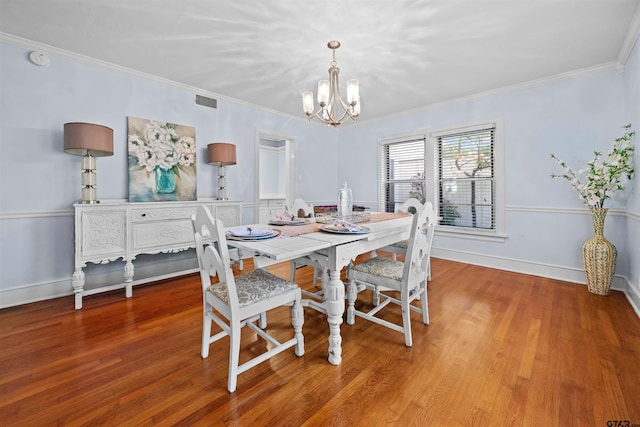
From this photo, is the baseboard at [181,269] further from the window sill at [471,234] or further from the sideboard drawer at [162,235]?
the sideboard drawer at [162,235]

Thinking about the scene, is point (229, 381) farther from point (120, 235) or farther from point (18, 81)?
point (18, 81)

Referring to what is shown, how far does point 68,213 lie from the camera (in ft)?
9.16

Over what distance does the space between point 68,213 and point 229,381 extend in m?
2.68

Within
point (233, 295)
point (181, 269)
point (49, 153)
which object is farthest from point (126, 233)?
point (233, 295)

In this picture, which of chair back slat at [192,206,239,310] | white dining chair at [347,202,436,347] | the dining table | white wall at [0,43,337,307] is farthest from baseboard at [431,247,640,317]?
white wall at [0,43,337,307]

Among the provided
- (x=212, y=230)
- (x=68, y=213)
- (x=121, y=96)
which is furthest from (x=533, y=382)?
(x=121, y=96)

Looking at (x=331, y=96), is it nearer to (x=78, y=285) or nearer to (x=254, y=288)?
(x=254, y=288)

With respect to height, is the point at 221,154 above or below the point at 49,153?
above

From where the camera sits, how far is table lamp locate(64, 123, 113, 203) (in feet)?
8.11

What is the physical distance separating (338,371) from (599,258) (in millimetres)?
3006

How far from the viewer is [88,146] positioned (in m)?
2.49

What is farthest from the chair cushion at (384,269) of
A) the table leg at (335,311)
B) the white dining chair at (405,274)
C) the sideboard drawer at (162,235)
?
the sideboard drawer at (162,235)

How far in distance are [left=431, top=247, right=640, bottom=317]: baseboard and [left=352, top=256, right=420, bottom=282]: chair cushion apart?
2176mm

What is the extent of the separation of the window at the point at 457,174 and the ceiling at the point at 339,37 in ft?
2.75
